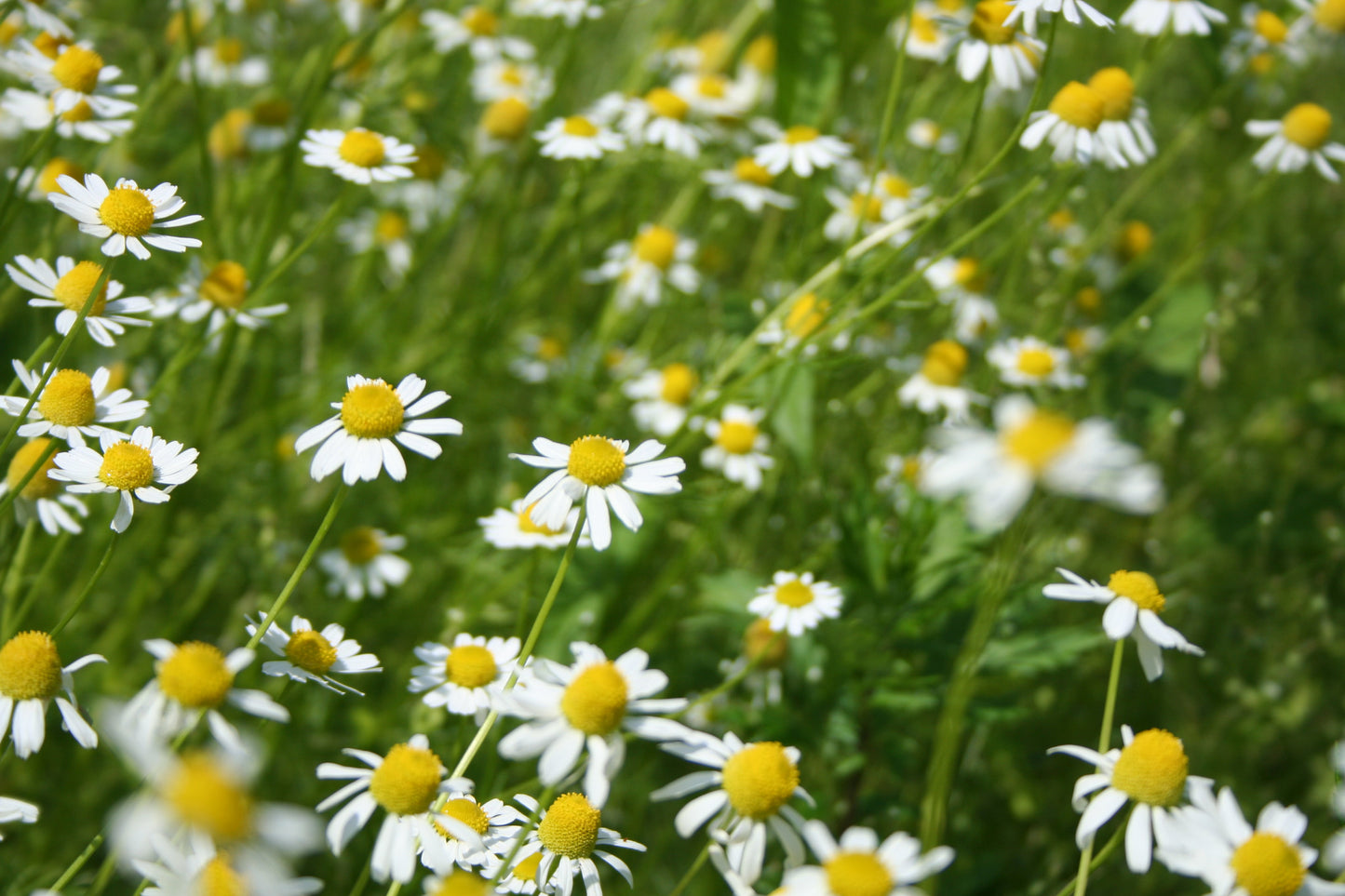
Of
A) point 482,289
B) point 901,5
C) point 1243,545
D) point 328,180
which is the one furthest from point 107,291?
point 1243,545

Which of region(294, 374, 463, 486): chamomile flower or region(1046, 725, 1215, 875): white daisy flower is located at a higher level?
region(294, 374, 463, 486): chamomile flower

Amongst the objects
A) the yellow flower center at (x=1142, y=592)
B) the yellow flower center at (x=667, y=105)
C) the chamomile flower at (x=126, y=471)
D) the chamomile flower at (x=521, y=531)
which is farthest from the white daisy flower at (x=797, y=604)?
the yellow flower center at (x=667, y=105)

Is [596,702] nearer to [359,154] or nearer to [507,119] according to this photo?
[359,154]

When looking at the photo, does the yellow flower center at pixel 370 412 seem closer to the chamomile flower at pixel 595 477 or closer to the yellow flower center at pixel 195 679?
the chamomile flower at pixel 595 477

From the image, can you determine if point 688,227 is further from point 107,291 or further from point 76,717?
point 76,717

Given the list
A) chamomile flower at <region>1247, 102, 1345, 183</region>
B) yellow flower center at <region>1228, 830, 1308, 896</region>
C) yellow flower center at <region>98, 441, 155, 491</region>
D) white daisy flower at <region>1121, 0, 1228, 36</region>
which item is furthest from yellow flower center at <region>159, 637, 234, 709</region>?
chamomile flower at <region>1247, 102, 1345, 183</region>

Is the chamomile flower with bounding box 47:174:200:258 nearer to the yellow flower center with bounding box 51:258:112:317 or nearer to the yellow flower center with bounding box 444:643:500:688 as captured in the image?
the yellow flower center with bounding box 51:258:112:317

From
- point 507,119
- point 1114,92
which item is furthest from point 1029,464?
point 507,119
